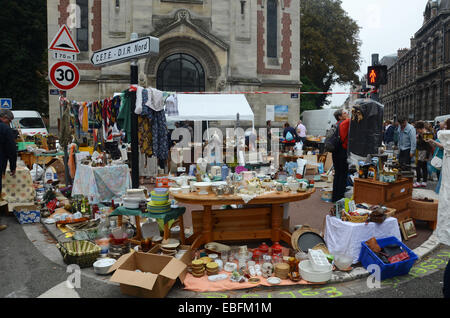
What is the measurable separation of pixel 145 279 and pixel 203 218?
170 centimetres

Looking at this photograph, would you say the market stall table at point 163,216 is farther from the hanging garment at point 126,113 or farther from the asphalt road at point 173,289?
the hanging garment at point 126,113

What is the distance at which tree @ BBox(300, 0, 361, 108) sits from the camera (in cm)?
3175

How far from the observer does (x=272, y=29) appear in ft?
65.9

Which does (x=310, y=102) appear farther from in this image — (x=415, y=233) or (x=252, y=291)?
(x=252, y=291)

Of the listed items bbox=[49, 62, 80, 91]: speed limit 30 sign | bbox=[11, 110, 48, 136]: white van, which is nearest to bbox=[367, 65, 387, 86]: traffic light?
bbox=[49, 62, 80, 91]: speed limit 30 sign

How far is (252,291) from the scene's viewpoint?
156 inches

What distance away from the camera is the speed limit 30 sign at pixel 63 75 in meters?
6.70

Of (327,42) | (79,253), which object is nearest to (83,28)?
(79,253)

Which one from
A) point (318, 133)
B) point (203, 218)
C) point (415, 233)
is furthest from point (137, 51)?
point (318, 133)

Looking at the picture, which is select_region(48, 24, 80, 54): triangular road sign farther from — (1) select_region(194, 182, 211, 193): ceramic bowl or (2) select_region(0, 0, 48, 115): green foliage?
(2) select_region(0, 0, 48, 115): green foliage

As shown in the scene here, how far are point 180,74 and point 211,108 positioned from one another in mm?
5169

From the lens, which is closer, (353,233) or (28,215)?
(353,233)

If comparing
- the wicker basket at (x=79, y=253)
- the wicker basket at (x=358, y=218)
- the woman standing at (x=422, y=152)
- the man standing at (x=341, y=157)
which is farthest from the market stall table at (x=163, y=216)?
the woman standing at (x=422, y=152)

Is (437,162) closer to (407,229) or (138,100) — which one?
(407,229)
